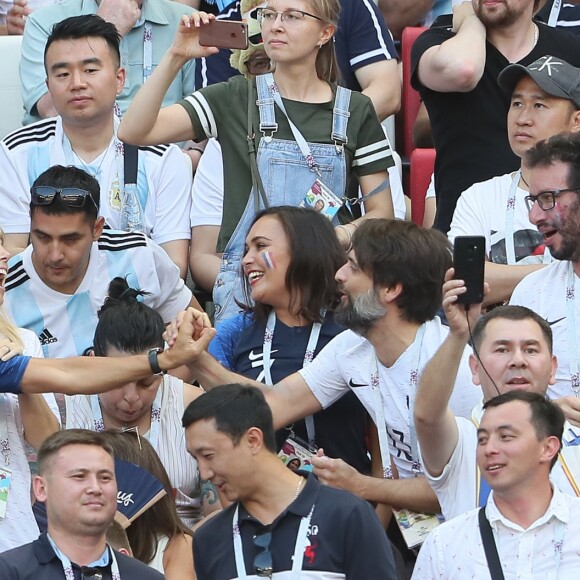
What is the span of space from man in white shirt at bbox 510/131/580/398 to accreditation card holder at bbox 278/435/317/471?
3.09ft

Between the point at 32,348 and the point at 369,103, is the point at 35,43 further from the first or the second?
the point at 32,348

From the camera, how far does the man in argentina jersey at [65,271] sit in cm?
670

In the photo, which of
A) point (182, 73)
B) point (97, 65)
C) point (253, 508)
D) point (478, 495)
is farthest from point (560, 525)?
point (182, 73)

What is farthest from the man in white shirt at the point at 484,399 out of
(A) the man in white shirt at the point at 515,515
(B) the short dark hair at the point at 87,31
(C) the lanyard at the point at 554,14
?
(C) the lanyard at the point at 554,14

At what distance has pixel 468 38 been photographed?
23.7 ft

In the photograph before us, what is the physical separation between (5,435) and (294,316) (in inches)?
52.2

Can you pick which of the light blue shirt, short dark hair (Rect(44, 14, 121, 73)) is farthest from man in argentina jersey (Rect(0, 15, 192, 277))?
the light blue shirt

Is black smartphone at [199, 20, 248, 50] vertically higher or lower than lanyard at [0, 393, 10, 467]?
higher

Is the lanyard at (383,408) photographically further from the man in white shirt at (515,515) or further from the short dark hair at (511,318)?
the man in white shirt at (515,515)

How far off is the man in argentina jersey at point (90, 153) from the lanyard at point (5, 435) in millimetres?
1833

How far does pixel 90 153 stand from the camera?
24.6 ft

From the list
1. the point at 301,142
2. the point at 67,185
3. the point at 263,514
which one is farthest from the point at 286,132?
the point at 263,514

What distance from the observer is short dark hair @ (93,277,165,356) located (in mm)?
6129

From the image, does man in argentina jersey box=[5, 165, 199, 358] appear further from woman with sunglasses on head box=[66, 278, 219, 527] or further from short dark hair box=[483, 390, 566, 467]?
short dark hair box=[483, 390, 566, 467]
